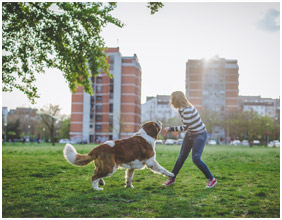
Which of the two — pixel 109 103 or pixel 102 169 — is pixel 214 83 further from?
pixel 102 169

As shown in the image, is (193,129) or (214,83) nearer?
(193,129)

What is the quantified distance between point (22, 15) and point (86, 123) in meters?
62.8

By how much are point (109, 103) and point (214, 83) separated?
117 feet

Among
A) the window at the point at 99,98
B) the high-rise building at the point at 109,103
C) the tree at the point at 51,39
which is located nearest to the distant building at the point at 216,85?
the high-rise building at the point at 109,103

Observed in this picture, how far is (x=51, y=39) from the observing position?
950 centimetres

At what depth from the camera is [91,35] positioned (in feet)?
34.2

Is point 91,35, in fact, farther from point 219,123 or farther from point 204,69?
point 204,69

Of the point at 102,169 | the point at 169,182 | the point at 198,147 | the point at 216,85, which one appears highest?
the point at 216,85

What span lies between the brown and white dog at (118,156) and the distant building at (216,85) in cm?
8063

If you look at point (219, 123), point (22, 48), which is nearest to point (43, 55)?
point (22, 48)

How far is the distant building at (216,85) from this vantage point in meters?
84.8

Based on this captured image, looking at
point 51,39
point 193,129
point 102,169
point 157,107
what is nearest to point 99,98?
point 157,107

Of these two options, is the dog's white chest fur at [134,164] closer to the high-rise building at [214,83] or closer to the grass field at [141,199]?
the grass field at [141,199]

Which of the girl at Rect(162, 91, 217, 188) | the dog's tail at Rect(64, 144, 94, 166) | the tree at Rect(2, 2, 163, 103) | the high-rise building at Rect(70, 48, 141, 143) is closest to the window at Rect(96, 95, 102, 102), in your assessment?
the high-rise building at Rect(70, 48, 141, 143)
